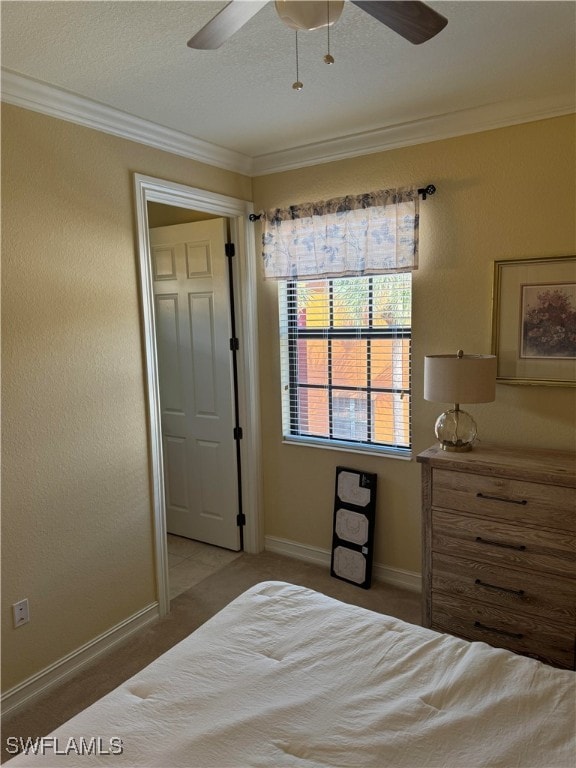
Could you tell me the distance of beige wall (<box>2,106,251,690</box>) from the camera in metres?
2.14

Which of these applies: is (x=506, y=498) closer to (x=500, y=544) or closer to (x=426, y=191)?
(x=500, y=544)

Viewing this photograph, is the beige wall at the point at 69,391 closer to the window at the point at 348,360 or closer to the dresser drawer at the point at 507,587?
the window at the point at 348,360

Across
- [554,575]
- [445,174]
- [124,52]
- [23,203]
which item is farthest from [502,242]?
[23,203]

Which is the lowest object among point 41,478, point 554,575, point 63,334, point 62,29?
point 554,575

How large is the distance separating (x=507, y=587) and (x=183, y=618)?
1.71 meters

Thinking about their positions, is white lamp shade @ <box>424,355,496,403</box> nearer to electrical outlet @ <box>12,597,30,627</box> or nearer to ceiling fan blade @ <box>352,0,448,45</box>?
ceiling fan blade @ <box>352,0,448,45</box>

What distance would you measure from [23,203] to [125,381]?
0.93 m

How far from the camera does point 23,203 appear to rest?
214 centimetres

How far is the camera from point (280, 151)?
10.3ft

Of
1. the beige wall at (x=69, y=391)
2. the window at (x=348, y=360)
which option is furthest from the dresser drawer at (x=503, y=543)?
the beige wall at (x=69, y=391)

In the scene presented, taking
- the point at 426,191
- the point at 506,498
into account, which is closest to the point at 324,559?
the point at 506,498

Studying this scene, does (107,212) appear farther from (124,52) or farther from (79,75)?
(124,52)

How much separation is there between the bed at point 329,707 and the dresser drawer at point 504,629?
3.01 ft

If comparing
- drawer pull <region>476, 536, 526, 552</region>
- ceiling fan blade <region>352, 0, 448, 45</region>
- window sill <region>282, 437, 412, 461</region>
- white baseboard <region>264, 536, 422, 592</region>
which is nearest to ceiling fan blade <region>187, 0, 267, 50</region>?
ceiling fan blade <region>352, 0, 448, 45</region>
